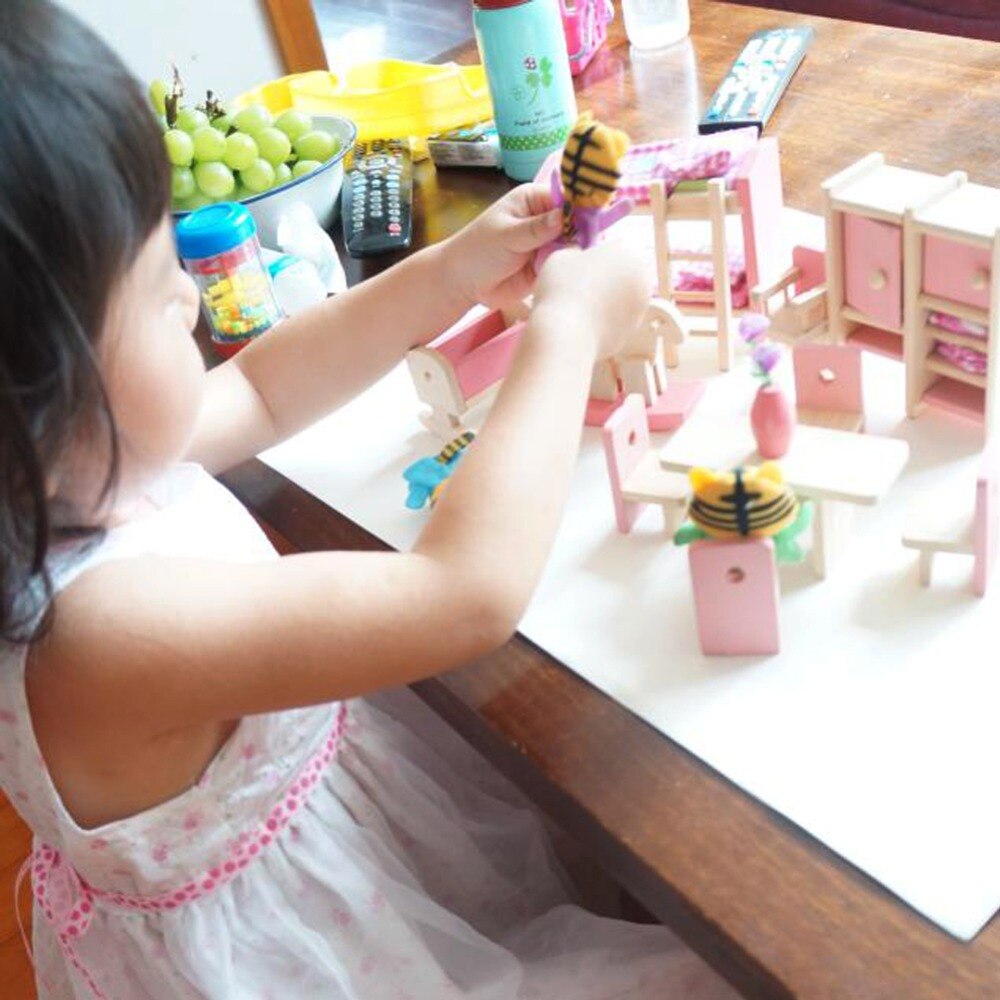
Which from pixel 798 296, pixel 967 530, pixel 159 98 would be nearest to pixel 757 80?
pixel 798 296

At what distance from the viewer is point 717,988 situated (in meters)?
0.64

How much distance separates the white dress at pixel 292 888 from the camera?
67 cm

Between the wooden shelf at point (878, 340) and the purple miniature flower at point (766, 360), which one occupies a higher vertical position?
the purple miniature flower at point (766, 360)

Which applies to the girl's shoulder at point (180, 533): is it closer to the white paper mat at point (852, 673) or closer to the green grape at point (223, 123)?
the white paper mat at point (852, 673)

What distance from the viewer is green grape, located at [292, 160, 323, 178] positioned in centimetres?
113

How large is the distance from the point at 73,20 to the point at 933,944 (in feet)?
1.76

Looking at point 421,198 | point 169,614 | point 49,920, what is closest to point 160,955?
point 49,920

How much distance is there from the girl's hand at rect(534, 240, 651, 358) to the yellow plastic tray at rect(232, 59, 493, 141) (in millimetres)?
617

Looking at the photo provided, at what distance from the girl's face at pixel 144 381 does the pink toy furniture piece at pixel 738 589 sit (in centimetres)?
27

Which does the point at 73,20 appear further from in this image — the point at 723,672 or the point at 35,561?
the point at 723,672

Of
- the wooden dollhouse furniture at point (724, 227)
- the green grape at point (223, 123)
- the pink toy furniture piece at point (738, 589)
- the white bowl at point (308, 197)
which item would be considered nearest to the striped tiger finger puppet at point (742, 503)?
the pink toy furniture piece at point (738, 589)

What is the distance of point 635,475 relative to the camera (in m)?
0.67

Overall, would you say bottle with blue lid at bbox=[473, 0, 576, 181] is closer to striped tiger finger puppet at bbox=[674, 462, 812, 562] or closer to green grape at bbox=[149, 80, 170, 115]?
green grape at bbox=[149, 80, 170, 115]

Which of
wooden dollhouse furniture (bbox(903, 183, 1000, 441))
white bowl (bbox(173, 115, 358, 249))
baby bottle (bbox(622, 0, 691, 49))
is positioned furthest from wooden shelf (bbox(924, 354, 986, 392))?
baby bottle (bbox(622, 0, 691, 49))
